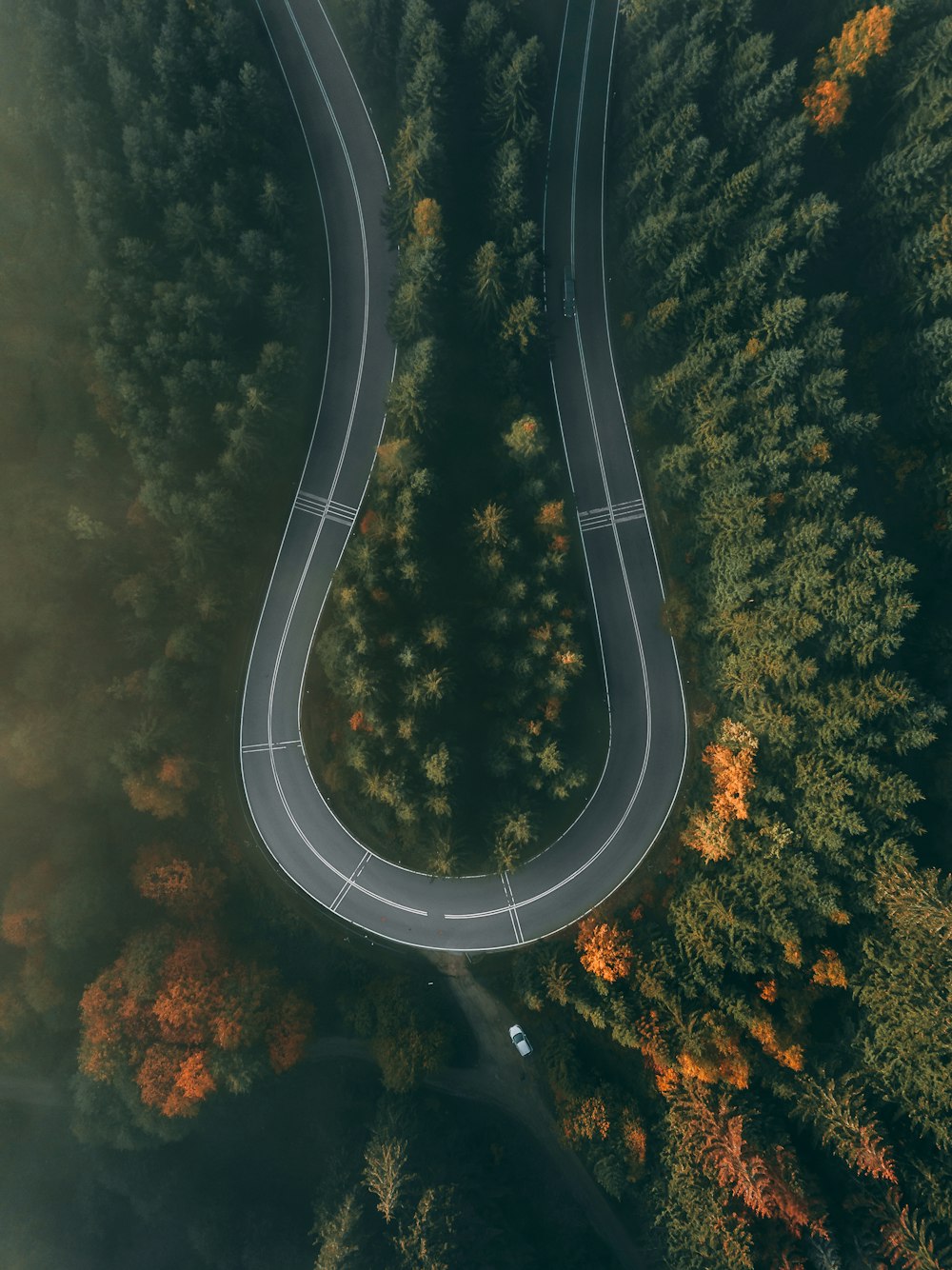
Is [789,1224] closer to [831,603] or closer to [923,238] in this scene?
[831,603]

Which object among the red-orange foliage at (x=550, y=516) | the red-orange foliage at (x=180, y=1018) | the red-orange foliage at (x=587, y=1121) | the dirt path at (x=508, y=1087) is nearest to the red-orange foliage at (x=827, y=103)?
the red-orange foliage at (x=550, y=516)

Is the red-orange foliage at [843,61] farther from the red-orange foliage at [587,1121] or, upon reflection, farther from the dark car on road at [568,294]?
the red-orange foliage at [587,1121]

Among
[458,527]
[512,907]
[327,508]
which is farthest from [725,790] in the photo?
[327,508]

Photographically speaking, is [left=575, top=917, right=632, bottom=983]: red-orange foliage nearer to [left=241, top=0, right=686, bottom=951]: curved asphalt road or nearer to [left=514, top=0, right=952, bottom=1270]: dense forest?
[left=514, top=0, right=952, bottom=1270]: dense forest

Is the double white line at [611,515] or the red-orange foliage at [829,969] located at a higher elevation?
the double white line at [611,515]

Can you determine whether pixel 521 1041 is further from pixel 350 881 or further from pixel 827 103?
pixel 827 103

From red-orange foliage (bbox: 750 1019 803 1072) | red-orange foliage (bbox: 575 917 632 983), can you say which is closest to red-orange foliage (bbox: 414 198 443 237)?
red-orange foliage (bbox: 575 917 632 983)
